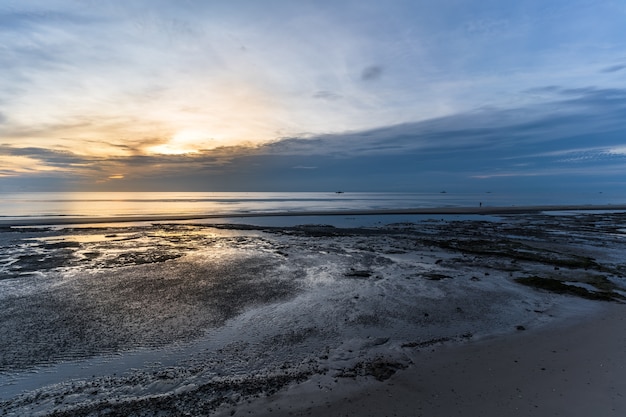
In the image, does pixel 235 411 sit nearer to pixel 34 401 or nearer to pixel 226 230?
pixel 34 401

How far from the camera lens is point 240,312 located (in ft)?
32.9

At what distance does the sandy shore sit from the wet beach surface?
39 centimetres

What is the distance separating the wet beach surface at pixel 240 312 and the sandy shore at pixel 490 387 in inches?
15.4

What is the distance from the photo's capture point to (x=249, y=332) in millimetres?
8539

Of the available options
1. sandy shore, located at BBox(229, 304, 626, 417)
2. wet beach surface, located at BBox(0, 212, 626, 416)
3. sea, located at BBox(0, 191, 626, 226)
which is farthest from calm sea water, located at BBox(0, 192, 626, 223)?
sandy shore, located at BBox(229, 304, 626, 417)

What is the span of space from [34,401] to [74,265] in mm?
11822

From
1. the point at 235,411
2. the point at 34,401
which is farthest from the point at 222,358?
the point at 34,401

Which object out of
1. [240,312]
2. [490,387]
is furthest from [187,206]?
[490,387]

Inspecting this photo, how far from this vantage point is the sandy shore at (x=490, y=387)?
5.23 metres

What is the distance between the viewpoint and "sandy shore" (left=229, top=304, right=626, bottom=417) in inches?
206

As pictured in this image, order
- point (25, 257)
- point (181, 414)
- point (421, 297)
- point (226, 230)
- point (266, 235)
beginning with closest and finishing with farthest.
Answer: point (181, 414) → point (421, 297) → point (25, 257) → point (266, 235) → point (226, 230)

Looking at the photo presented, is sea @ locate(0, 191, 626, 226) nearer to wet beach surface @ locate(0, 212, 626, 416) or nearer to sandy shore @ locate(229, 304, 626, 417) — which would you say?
wet beach surface @ locate(0, 212, 626, 416)

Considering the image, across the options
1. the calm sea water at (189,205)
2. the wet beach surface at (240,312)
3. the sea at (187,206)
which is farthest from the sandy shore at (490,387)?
the calm sea water at (189,205)

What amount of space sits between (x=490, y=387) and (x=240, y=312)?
21.6 feet
